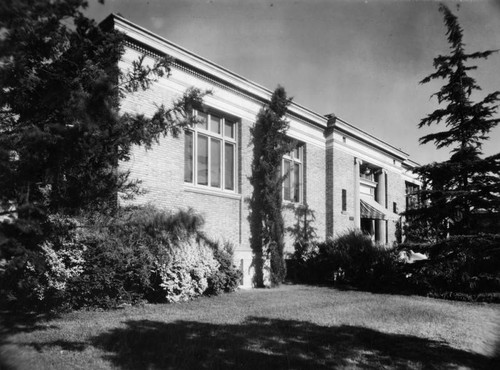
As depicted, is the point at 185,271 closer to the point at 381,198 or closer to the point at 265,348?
the point at 265,348

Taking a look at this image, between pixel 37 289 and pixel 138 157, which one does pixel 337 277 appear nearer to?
pixel 138 157

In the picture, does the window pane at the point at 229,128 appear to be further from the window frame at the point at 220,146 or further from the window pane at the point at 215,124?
the window pane at the point at 215,124

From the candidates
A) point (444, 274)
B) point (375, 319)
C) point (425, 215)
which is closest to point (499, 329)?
point (375, 319)

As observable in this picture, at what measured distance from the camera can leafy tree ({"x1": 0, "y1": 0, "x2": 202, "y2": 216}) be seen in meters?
4.03

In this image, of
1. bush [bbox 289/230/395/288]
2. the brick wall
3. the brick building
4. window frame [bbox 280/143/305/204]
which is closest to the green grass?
the brick building

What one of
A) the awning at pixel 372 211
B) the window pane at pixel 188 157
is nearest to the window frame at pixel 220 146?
the window pane at pixel 188 157

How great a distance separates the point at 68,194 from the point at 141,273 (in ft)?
11.3

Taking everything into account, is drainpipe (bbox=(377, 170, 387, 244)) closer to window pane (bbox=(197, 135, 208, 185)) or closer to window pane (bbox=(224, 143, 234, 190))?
window pane (bbox=(224, 143, 234, 190))

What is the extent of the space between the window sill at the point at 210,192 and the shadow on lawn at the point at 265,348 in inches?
221

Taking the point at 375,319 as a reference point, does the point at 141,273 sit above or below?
above

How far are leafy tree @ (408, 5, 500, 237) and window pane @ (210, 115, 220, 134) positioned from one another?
23.1 ft

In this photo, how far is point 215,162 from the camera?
42.2 ft

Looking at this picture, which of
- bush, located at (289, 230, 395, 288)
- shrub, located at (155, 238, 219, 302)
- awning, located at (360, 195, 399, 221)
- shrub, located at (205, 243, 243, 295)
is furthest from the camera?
awning, located at (360, 195, 399, 221)

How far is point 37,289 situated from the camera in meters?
6.50
